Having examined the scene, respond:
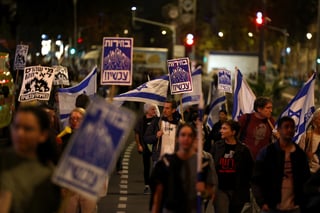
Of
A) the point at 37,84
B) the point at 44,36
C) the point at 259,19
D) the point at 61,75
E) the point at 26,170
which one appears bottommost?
the point at 26,170

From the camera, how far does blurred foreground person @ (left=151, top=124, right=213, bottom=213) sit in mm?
7707

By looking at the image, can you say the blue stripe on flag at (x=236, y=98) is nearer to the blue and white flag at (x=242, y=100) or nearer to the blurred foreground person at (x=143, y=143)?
the blue and white flag at (x=242, y=100)

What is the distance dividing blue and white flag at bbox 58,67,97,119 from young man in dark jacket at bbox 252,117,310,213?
6.06 m

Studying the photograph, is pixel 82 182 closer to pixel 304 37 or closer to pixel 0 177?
pixel 0 177

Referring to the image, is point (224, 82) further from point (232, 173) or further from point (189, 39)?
point (189, 39)

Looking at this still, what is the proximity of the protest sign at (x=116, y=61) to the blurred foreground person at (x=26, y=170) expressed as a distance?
634 centimetres

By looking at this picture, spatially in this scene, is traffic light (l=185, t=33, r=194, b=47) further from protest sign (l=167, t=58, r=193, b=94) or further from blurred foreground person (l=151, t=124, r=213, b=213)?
blurred foreground person (l=151, t=124, r=213, b=213)

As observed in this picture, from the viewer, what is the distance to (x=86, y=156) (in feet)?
19.9

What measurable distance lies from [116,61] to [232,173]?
291cm

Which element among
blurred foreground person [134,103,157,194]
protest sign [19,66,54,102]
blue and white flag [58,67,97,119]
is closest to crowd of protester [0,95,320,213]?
blue and white flag [58,67,97,119]

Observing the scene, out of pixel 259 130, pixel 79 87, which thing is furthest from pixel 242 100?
pixel 259 130

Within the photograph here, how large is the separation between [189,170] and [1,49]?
21988 mm

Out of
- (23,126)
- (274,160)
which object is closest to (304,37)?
(274,160)

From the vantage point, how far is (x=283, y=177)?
8508mm
